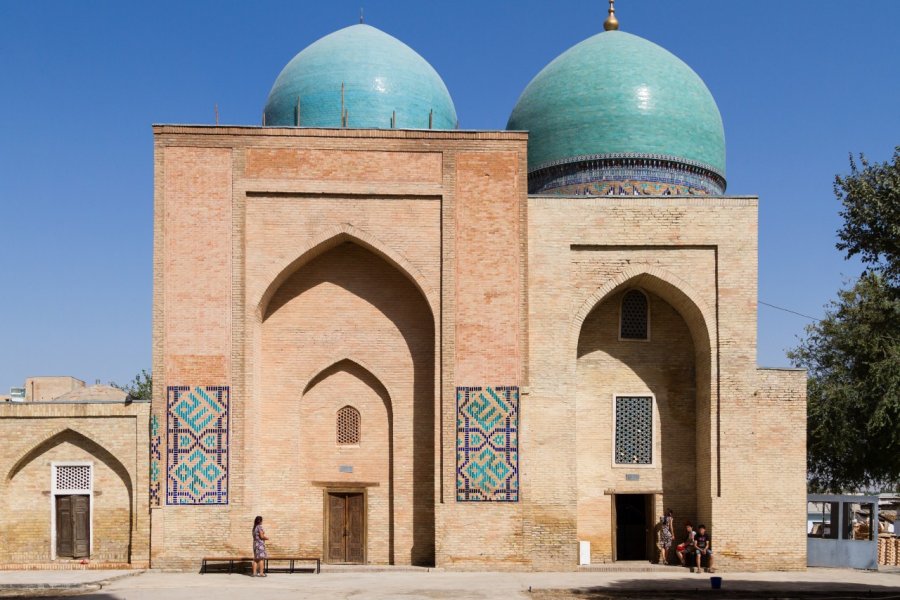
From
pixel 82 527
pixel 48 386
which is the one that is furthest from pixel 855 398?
pixel 48 386

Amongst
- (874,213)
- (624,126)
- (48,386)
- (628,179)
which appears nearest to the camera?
(874,213)

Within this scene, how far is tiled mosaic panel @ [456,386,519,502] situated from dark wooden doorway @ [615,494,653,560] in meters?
2.35

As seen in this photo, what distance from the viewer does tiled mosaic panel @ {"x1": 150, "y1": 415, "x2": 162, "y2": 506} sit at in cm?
1462

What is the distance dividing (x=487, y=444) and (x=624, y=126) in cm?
652

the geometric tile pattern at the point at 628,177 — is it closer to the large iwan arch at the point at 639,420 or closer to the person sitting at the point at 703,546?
the large iwan arch at the point at 639,420

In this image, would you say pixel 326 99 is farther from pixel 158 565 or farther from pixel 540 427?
pixel 158 565

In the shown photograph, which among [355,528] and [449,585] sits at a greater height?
[355,528]

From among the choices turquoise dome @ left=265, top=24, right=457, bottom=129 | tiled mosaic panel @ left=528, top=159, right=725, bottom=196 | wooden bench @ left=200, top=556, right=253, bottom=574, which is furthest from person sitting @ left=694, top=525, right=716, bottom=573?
turquoise dome @ left=265, top=24, right=457, bottom=129

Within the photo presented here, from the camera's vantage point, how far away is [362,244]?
15414mm

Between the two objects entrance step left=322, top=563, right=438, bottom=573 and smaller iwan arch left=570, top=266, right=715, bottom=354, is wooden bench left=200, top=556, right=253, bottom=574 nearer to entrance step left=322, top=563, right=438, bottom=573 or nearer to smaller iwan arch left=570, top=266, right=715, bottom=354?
entrance step left=322, top=563, right=438, bottom=573

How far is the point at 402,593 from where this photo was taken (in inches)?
495

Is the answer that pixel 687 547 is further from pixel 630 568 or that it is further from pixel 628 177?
pixel 628 177

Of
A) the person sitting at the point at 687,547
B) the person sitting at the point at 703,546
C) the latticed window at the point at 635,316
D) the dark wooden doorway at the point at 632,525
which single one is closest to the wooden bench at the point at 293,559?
the dark wooden doorway at the point at 632,525

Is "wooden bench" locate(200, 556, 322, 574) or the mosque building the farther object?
the mosque building
